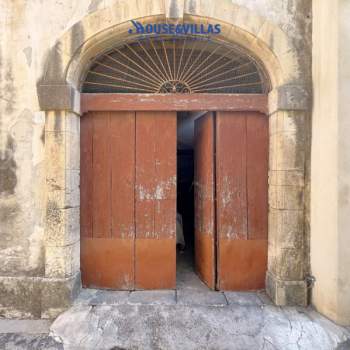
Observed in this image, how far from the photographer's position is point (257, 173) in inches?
124

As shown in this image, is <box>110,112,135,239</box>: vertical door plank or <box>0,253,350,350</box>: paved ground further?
<box>110,112,135,239</box>: vertical door plank

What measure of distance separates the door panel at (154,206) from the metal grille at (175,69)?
1.46 ft

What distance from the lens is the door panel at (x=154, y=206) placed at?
10.3 ft

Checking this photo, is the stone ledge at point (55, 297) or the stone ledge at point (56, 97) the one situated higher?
the stone ledge at point (56, 97)

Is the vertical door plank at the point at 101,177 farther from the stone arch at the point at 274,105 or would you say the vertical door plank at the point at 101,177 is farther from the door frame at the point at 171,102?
the stone arch at the point at 274,105

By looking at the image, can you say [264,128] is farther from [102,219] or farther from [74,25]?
[74,25]

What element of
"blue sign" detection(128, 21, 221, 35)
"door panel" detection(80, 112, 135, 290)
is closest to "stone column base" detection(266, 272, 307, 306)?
"door panel" detection(80, 112, 135, 290)

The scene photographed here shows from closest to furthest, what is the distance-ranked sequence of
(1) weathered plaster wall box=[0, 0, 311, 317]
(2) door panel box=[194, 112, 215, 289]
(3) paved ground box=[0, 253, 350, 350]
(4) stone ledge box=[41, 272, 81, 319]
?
(3) paved ground box=[0, 253, 350, 350], (4) stone ledge box=[41, 272, 81, 319], (1) weathered plaster wall box=[0, 0, 311, 317], (2) door panel box=[194, 112, 215, 289]

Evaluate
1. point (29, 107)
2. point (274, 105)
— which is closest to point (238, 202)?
point (274, 105)

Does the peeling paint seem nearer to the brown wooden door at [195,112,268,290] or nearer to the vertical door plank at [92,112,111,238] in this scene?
the vertical door plank at [92,112,111,238]

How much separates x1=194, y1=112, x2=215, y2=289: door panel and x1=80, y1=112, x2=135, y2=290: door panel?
3.19ft

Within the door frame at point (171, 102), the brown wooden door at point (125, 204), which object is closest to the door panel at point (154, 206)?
the brown wooden door at point (125, 204)

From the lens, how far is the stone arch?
9.26 feet

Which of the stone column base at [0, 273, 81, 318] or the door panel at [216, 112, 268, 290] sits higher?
the door panel at [216, 112, 268, 290]
